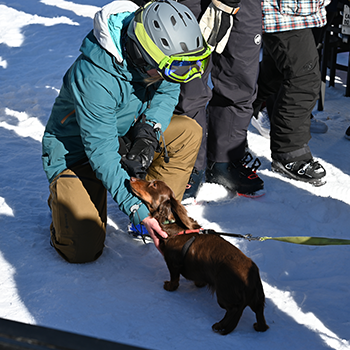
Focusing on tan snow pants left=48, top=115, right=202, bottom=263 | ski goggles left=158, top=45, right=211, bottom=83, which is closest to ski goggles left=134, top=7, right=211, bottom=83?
ski goggles left=158, top=45, right=211, bottom=83

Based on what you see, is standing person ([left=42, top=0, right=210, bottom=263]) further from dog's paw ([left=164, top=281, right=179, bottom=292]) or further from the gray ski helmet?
dog's paw ([left=164, top=281, right=179, bottom=292])

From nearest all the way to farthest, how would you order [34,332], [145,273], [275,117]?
1. [34,332]
2. [145,273]
3. [275,117]

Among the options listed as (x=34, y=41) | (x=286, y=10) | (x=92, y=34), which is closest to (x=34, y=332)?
(x=92, y=34)

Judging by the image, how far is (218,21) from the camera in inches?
127

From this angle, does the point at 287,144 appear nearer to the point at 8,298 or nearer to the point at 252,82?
the point at 252,82

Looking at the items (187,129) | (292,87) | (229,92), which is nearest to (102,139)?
(187,129)

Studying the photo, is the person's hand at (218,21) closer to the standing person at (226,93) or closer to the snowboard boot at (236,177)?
the standing person at (226,93)

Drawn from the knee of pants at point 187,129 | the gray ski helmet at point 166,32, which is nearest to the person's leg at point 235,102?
the knee of pants at point 187,129

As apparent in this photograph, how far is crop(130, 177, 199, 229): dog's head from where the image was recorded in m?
2.47

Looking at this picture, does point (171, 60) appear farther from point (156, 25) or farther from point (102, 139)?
point (102, 139)

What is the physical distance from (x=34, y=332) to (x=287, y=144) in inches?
142

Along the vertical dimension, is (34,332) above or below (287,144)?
above

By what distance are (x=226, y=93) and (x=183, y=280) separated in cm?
176

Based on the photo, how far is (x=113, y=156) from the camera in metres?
2.55
